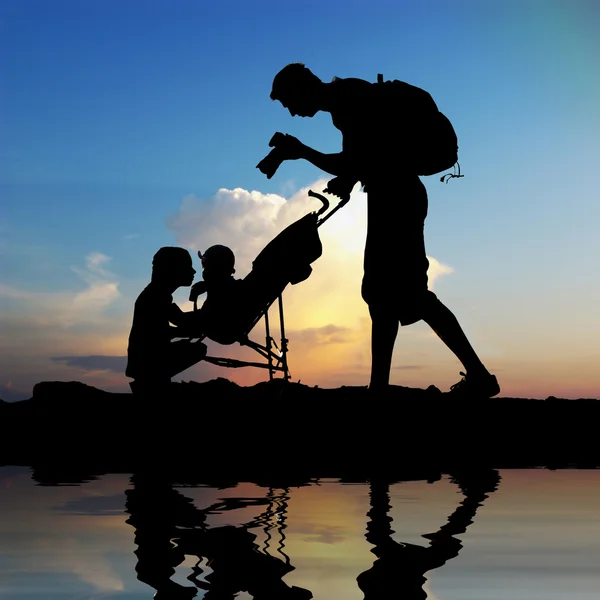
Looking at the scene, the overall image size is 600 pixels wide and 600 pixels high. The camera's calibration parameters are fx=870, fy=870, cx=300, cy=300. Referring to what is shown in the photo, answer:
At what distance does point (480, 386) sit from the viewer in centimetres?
727

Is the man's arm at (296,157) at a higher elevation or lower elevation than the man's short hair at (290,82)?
lower

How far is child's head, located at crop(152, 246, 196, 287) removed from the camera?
285 inches

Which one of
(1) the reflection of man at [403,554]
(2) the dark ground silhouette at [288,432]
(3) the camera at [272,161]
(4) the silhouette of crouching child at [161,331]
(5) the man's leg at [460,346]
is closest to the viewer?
(1) the reflection of man at [403,554]

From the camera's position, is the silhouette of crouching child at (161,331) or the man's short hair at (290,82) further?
the silhouette of crouching child at (161,331)

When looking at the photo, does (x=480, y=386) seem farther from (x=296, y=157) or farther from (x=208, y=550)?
(x=208, y=550)

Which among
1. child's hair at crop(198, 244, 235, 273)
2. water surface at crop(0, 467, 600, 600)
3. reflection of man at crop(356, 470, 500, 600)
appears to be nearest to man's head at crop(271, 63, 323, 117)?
child's hair at crop(198, 244, 235, 273)

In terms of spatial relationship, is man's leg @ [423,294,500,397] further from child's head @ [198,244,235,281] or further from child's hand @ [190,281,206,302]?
child's hand @ [190,281,206,302]

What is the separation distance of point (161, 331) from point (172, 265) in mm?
557

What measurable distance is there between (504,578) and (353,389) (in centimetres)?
592

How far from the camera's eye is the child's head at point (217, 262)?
7.41m

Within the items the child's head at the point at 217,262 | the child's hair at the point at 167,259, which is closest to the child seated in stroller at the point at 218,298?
the child's head at the point at 217,262

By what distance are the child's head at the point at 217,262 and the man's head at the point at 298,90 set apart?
1299mm

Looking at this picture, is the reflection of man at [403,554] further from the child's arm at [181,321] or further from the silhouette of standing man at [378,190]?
the child's arm at [181,321]

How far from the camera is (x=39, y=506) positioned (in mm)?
4496
